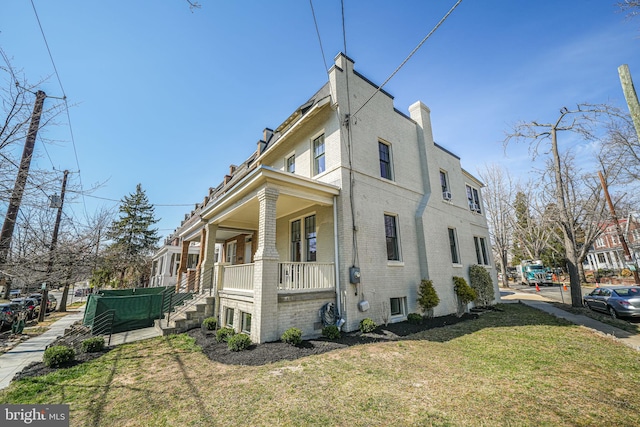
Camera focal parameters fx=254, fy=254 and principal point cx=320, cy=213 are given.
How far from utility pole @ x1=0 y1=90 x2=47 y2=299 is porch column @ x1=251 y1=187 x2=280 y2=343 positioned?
511 centimetres

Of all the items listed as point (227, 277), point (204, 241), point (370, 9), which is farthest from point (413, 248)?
point (204, 241)

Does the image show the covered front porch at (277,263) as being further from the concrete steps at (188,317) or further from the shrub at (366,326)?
the shrub at (366,326)

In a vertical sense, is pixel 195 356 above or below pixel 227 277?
below

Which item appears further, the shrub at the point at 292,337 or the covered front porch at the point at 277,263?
the covered front porch at the point at 277,263

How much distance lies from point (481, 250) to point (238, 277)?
1583 centimetres

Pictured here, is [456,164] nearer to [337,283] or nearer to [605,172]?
[337,283]

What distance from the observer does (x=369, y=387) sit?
455cm

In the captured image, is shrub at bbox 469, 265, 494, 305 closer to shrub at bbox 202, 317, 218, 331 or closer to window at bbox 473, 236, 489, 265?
window at bbox 473, 236, 489, 265

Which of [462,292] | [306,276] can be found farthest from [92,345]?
[462,292]

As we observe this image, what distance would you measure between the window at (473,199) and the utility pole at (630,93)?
1401 cm

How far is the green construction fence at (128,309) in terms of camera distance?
1005 centimetres

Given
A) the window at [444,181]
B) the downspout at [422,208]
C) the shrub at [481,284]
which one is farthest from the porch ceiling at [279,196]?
the shrub at [481,284]

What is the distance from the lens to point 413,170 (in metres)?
12.5

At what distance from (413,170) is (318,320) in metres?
8.54
